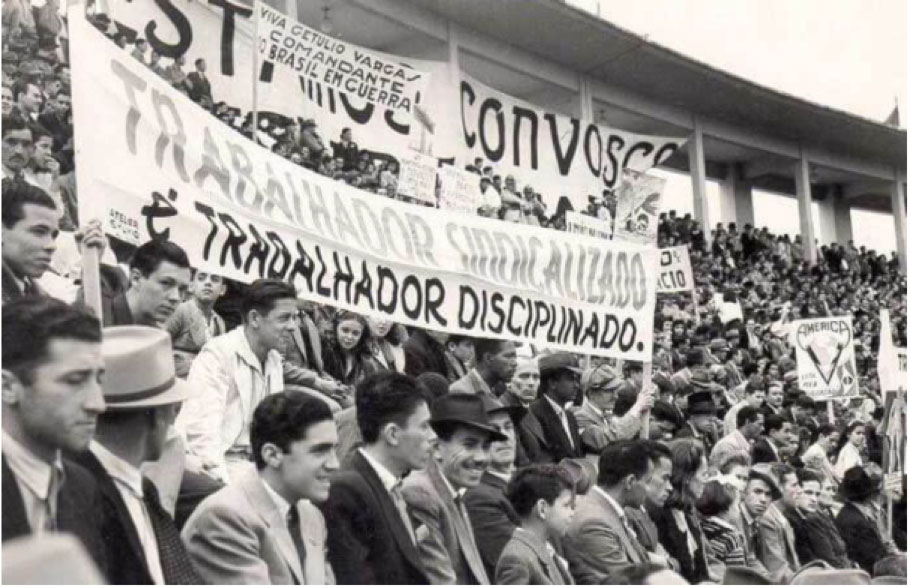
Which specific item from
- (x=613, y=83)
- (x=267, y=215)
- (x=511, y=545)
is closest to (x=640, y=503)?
(x=511, y=545)

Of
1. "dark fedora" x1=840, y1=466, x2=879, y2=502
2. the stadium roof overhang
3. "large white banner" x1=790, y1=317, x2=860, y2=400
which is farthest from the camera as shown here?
the stadium roof overhang

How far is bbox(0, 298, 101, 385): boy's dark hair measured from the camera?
3.07 m

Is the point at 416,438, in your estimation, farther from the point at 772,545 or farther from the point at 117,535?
the point at 772,545

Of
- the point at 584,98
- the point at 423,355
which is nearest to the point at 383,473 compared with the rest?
the point at 423,355

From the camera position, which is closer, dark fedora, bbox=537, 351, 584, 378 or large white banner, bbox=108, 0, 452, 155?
large white banner, bbox=108, 0, 452, 155

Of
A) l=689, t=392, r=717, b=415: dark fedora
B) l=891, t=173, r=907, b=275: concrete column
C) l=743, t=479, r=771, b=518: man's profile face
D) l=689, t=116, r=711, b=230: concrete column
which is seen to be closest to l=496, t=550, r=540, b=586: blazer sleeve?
l=743, t=479, r=771, b=518: man's profile face

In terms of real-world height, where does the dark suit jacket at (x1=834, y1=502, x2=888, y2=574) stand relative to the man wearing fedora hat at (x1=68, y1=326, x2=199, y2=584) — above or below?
below

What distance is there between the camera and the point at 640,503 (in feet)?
20.5

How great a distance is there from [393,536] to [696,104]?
22391mm

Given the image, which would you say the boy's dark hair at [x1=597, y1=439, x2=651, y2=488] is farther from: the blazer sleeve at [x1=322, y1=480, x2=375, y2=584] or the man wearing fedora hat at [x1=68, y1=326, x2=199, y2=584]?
the man wearing fedora hat at [x1=68, y1=326, x2=199, y2=584]

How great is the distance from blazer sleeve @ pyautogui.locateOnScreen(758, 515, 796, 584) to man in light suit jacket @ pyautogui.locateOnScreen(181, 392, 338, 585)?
4.04 m

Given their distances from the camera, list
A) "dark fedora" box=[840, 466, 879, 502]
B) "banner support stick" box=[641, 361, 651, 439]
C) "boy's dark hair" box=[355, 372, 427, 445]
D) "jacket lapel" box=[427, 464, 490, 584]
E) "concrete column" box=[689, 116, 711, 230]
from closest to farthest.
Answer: "boy's dark hair" box=[355, 372, 427, 445], "jacket lapel" box=[427, 464, 490, 584], "banner support stick" box=[641, 361, 651, 439], "dark fedora" box=[840, 466, 879, 502], "concrete column" box=[689, 116, 711, 230]

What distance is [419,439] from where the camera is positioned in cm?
448

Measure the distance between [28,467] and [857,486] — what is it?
6.41 metres
